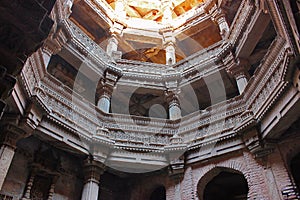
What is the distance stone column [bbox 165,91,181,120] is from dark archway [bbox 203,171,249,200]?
10.0 feet

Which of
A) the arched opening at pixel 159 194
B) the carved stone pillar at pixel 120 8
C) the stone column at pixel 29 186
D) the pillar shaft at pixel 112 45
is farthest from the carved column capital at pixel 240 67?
the carved stone pillar at pixel 120 8

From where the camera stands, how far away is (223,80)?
41.3 feet

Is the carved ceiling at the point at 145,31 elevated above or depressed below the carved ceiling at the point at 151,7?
below

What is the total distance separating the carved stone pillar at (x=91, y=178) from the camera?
8.57 metres

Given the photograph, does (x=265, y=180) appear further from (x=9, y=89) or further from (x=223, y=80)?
(x=9, y=89)

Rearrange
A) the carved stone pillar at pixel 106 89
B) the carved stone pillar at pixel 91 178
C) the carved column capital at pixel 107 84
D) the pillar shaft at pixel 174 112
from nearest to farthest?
the carved stone pillar at pixel 91 178 → the carved stone pillar at pixel 106 89 → the pillar shaft at pixel 174 112 → the carved column capital at pixel 107 84

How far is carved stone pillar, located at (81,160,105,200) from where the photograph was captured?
857cm

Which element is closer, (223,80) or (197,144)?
(197,144)

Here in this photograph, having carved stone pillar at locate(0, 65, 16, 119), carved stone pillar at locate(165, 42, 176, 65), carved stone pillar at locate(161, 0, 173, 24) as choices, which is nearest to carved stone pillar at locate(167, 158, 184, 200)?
carved stone pillar at locate(165, 42, 176, 65)

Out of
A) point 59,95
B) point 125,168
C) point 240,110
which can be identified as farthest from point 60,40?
point 240,110

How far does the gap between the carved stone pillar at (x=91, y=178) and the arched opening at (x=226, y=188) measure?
169 inches

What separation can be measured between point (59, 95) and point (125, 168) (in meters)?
3.63

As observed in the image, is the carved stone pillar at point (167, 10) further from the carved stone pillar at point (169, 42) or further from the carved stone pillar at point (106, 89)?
the carved stone pillar at point (106, 89)

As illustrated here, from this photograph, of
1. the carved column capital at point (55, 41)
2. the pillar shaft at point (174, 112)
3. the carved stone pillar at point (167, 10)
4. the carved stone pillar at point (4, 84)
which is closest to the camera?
the carved stone pillar at point (4, 84)
